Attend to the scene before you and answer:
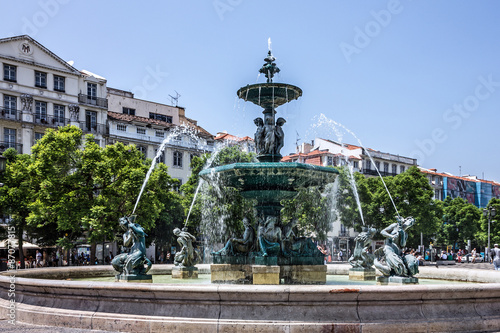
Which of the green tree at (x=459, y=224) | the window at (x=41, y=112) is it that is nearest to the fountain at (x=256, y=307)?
the window at (x=41, y=112)

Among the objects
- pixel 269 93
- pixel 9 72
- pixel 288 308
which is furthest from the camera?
pixel 9 72

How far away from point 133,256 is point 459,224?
2631 inches

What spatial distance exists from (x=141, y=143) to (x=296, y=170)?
39.8 metres

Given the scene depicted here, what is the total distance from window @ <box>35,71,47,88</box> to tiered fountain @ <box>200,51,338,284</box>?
35.0m

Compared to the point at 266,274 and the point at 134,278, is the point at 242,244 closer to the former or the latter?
the point at 266,274

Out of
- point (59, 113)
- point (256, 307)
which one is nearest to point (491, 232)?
point (59, 113)

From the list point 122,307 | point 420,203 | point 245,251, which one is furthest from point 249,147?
point 122,307

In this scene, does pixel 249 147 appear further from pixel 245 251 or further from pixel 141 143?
pixel 245 251

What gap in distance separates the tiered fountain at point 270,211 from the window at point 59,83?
3552cm

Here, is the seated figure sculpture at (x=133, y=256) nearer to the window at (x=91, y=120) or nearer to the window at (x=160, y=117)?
the window at (x=91, y=120)

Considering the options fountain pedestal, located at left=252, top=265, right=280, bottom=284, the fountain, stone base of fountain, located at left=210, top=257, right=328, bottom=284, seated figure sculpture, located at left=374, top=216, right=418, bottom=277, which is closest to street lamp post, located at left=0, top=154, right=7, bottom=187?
stone base of fountain, located at left=210, top=257, right=328, bottom=284

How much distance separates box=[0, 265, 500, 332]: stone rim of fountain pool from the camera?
7.20 m

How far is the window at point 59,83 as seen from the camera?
44594 mm

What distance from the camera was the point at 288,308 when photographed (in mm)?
7266
